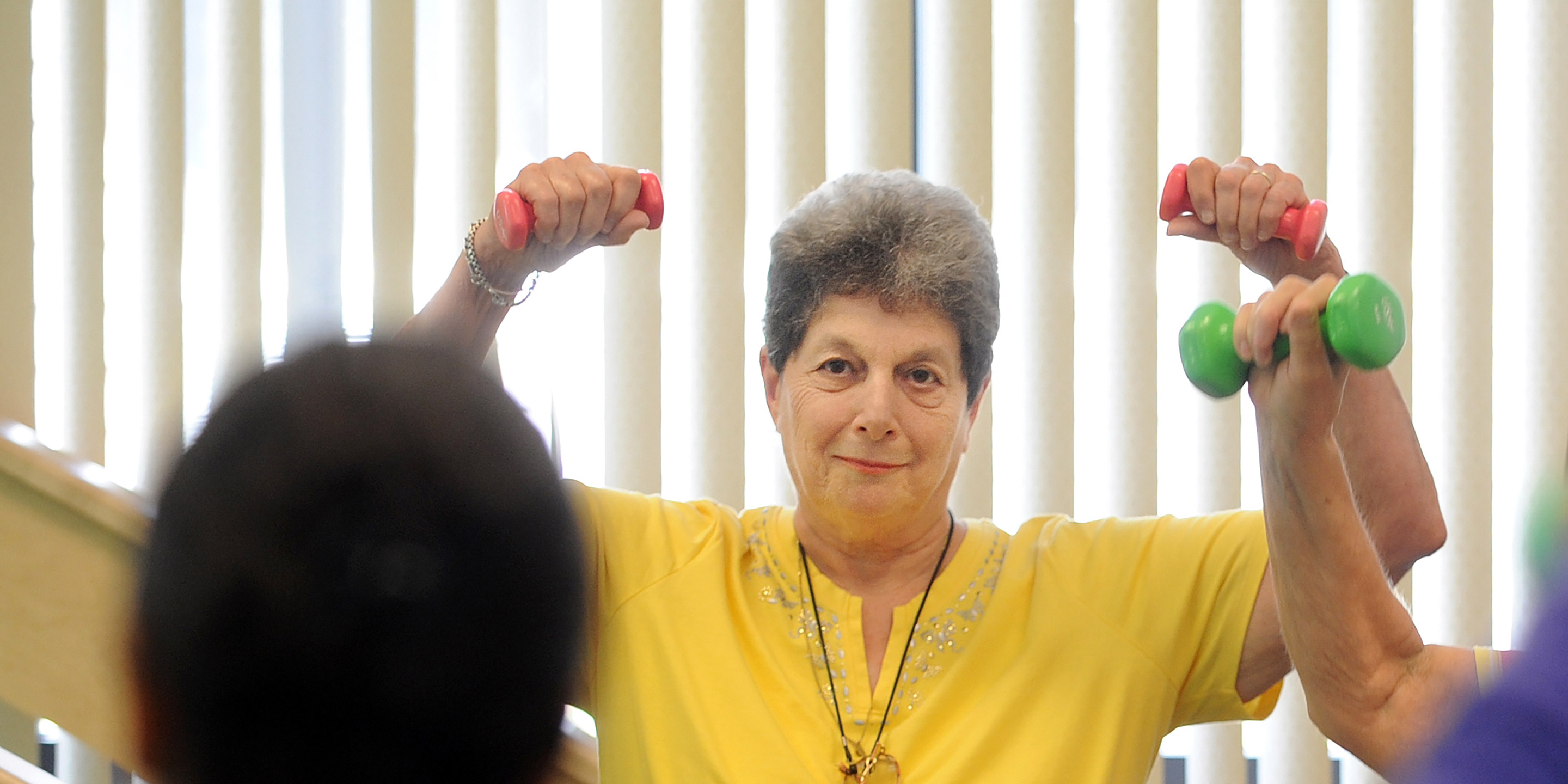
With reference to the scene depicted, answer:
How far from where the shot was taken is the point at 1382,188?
6.51 ft

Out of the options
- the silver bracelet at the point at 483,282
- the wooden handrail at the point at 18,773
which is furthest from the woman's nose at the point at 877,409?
the wooden handrail at the point at 18,773

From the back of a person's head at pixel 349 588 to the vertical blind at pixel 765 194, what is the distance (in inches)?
60.3

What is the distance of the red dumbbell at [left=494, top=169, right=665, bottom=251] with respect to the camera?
4.43 ft

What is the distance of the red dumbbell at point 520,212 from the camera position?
4.43 feet

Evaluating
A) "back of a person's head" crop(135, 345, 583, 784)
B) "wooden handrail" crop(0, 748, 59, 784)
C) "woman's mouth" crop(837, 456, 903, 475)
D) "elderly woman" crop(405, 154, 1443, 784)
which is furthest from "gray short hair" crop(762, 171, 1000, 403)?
"back of a person's head" crop(135, 345, 583, 784)

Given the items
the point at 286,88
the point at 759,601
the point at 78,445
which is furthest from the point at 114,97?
the point at 759,601

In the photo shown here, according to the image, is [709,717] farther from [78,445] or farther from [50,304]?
[50,304]

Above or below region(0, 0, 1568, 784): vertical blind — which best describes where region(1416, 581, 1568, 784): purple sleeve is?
below

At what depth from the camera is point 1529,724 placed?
34cm

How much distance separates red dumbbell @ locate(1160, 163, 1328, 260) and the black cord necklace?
50 centimetres

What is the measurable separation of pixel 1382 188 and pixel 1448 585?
643 millimetres

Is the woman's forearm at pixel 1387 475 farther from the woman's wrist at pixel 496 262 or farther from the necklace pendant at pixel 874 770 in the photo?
the woman's wrist at pixel 496 262

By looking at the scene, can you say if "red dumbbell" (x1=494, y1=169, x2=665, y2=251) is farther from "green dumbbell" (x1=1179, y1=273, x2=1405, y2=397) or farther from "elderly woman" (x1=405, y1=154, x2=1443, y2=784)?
"green dumbbell" (x1=1179, y1=273, x2=1405, y2=397)

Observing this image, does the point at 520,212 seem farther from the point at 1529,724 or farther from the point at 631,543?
the point at 1529,724
